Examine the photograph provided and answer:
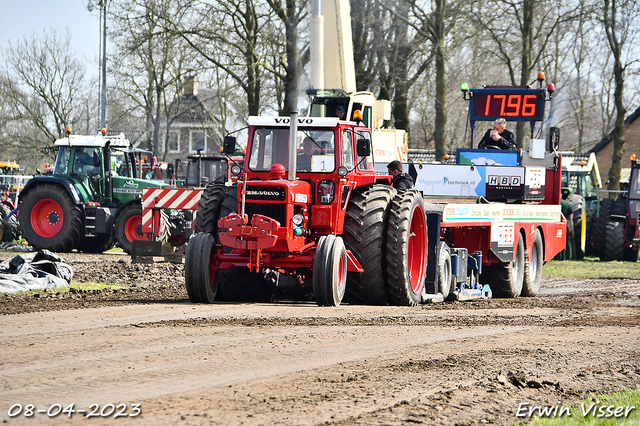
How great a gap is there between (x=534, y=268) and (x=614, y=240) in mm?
8581

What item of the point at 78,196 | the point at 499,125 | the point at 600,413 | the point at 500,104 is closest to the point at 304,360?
the point at 600,413

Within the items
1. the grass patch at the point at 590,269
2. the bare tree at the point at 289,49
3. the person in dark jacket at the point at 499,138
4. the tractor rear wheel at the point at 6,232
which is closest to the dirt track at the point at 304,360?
the person in dark jacket at the point at 499,138

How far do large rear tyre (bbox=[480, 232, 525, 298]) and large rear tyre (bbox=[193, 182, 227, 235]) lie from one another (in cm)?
520

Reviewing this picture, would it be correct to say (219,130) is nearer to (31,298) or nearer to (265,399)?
(31,298)

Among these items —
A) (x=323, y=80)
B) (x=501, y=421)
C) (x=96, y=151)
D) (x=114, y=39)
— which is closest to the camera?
(x=501, y=421)

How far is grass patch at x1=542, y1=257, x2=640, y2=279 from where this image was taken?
1814 centimetres

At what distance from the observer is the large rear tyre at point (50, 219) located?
20.3 metres

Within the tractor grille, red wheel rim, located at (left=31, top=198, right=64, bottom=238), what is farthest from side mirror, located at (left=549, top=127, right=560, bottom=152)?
red wheel rim, located at (left=31, top=198, right=64, bottom=238)

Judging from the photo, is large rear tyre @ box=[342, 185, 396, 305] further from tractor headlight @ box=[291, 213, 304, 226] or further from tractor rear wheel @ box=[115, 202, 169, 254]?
tractor rear wheel @ box=[115, 202, 169, 254]

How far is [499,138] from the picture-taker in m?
15.4

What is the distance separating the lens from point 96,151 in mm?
20750

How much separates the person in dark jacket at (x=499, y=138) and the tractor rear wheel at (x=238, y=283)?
6292 millimetres

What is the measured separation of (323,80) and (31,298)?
13.0 m

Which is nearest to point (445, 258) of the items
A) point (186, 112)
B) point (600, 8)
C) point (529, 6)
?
point (529, 6)
